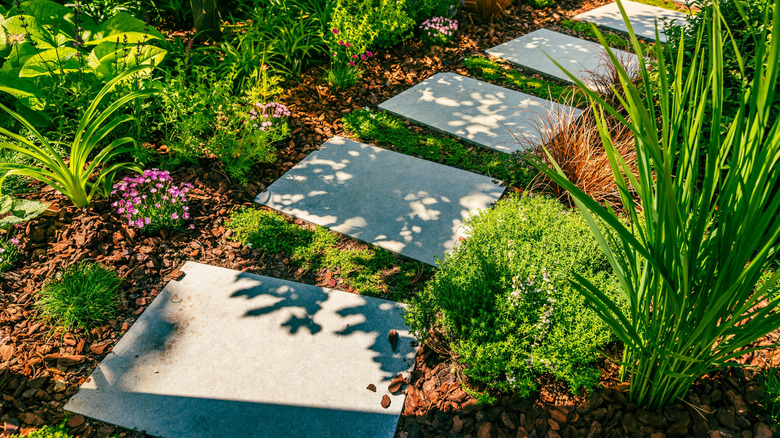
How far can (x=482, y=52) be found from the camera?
6.04 m

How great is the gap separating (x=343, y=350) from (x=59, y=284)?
1.73m

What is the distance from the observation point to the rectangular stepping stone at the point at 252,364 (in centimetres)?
234

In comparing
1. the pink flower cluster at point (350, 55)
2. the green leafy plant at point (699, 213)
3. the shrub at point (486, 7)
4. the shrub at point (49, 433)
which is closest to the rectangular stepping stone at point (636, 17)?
the shrub at point (486, 7)

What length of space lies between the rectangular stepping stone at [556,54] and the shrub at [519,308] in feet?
10.8

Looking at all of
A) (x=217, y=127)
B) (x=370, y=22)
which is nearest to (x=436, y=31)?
(x=370, y=22)

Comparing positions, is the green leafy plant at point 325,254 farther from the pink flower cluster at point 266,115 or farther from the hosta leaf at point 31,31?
the hosta leaf at point 31,31

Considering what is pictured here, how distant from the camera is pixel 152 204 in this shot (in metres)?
3.35

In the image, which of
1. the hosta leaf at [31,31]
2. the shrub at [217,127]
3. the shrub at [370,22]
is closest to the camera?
the hosta leaf at [31,31]

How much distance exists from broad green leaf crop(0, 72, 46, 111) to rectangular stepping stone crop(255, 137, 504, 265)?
5.70ft

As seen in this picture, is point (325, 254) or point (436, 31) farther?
point (436, 31)

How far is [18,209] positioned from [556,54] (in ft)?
18.4

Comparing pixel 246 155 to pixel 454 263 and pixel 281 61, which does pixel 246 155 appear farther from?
pixel 454 263

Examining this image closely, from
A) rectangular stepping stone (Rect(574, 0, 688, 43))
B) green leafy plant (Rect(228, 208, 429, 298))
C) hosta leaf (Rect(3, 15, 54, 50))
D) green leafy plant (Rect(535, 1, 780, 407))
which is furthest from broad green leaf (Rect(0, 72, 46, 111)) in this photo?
rectangular stepping stone (Rect(574, 0, 688, 43))

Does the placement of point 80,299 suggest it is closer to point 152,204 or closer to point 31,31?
point 152,204
